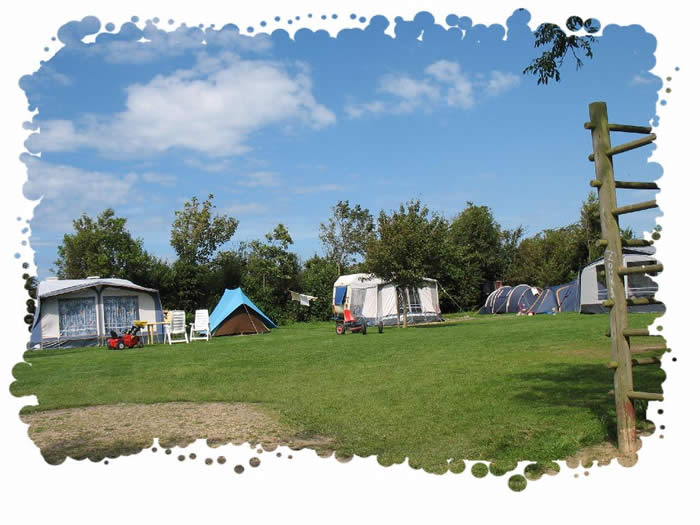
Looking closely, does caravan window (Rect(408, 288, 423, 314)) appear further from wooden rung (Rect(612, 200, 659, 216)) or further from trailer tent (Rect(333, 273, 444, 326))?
wooden rung (Rect(612, 200, 659, 216))

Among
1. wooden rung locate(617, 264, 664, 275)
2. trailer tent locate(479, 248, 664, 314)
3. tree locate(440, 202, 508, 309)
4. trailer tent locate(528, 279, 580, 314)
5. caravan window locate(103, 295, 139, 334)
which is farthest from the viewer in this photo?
tree locate(440, 202, 508, 309)

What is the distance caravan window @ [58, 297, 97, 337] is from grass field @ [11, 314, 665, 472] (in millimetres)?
7044

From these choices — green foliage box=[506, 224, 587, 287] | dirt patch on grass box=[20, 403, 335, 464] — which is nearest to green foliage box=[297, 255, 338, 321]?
green foliage box=[506, 224, 587, 287]

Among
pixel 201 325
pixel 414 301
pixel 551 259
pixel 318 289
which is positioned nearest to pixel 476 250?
pixel 551 259

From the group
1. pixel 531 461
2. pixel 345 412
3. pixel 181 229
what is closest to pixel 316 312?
pixel 181 229

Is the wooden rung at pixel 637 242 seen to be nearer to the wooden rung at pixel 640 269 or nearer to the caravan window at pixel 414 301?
the wooden rung at pixel 640 269

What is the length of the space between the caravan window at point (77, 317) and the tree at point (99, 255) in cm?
489

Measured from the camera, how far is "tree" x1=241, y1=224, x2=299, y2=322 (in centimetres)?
2578

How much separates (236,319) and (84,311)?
480cm

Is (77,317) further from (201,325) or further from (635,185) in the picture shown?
(635,185)

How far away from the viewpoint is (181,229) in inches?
1176

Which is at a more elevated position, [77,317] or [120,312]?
[120,312]

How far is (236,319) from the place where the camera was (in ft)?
66.2

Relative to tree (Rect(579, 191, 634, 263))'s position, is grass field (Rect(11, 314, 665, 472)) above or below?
below
